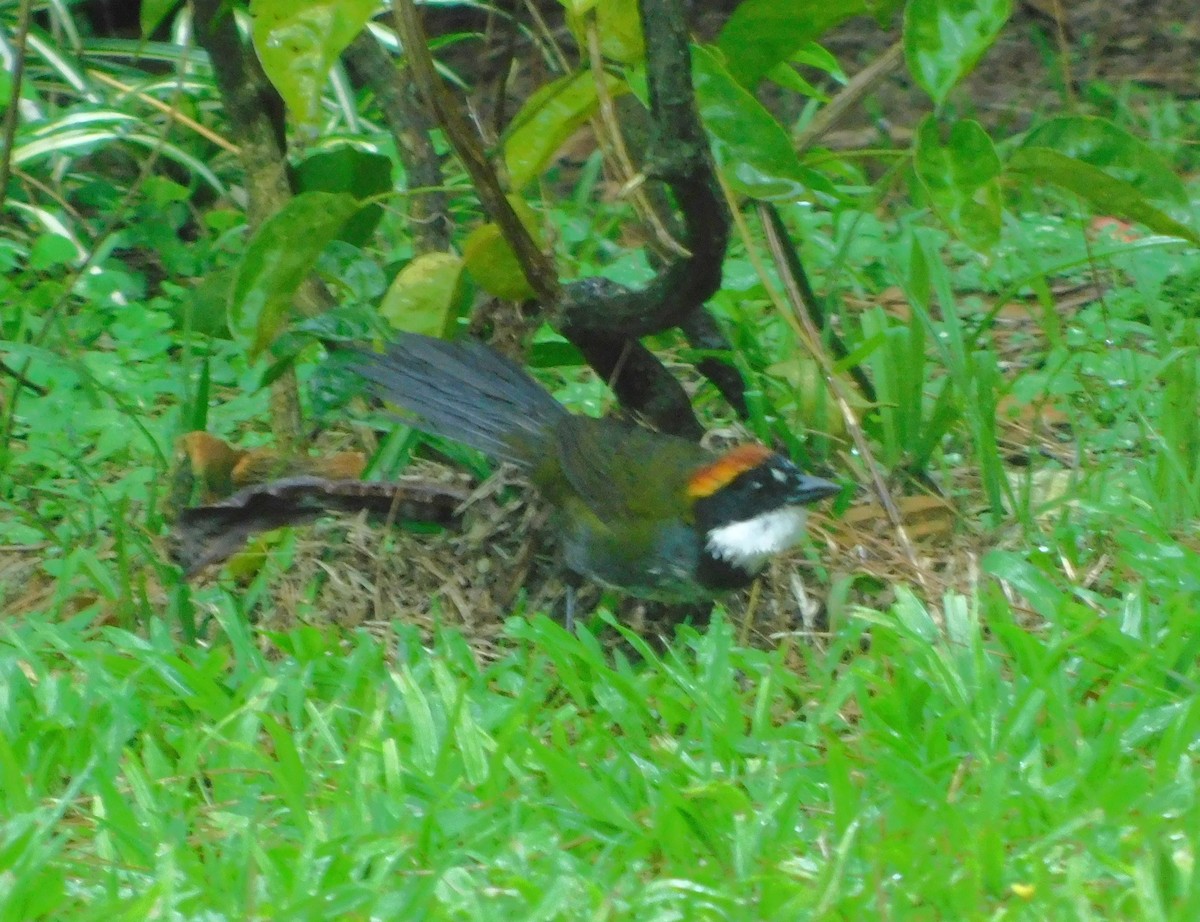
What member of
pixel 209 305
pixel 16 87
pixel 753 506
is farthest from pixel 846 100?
pixel 16 87

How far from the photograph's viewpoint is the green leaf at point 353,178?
3.94m

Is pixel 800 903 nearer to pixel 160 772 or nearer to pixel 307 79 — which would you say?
pixel 160 772

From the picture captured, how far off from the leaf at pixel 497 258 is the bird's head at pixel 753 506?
610 millimetres

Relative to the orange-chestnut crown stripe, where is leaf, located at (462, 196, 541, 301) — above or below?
above

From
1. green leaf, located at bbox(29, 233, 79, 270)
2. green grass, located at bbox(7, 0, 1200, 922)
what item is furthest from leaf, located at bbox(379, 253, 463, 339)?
green leaf, located at bbox(29, 233, 79, 270)

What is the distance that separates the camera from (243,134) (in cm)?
406

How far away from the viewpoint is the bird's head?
140 inches

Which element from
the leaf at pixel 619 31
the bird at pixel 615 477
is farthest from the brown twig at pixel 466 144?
the bird at pixel 615 477

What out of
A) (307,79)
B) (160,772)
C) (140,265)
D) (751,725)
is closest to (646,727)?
(751,725)

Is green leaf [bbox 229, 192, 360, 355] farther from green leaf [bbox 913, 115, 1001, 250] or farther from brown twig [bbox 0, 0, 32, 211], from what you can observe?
green leaf [bbox 913, 115, 1001, 250]

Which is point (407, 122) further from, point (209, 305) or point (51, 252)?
point (51, 252)

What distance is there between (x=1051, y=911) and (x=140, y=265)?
4.96m

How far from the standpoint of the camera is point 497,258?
143 inches

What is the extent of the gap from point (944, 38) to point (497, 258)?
1165 millimetres
